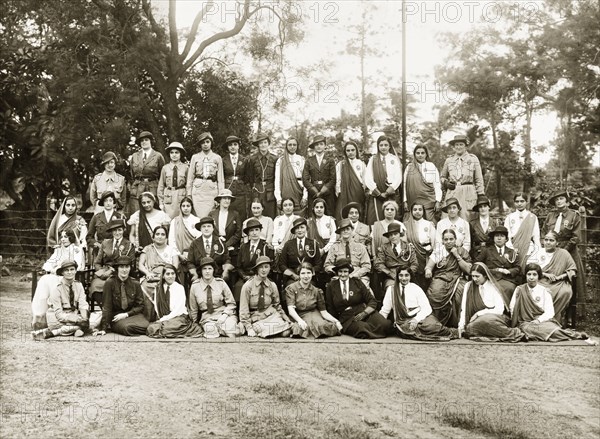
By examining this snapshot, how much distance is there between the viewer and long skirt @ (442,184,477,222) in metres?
9.07

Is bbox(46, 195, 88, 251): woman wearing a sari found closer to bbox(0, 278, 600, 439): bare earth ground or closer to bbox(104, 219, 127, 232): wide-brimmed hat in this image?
bbox(104, 219, 127, 232): wide-brimmed hat

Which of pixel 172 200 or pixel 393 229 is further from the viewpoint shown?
pixel 172 200

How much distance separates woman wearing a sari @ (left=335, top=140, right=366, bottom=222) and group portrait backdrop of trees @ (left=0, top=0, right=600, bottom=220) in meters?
4.42

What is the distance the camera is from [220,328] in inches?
307

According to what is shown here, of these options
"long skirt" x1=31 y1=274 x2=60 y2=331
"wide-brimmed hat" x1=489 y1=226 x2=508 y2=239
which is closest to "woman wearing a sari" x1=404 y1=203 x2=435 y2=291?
"wide-brimmed hat" x1=489 y1=226 x2=508 y2=239

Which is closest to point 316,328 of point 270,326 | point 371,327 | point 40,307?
point 270,326

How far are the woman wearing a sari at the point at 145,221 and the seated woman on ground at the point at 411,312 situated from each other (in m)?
3.23

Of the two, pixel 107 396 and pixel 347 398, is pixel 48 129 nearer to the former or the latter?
pixel 107 396

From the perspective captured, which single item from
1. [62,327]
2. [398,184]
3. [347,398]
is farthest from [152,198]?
[347,398]

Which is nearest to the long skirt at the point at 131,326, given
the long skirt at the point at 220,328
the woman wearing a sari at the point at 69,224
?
the long skirt at the point at 220,328

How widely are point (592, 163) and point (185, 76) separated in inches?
473

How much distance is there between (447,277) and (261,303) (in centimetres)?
235

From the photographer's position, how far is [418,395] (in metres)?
6.06

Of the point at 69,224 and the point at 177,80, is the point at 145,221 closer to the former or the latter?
the point at 69,224
